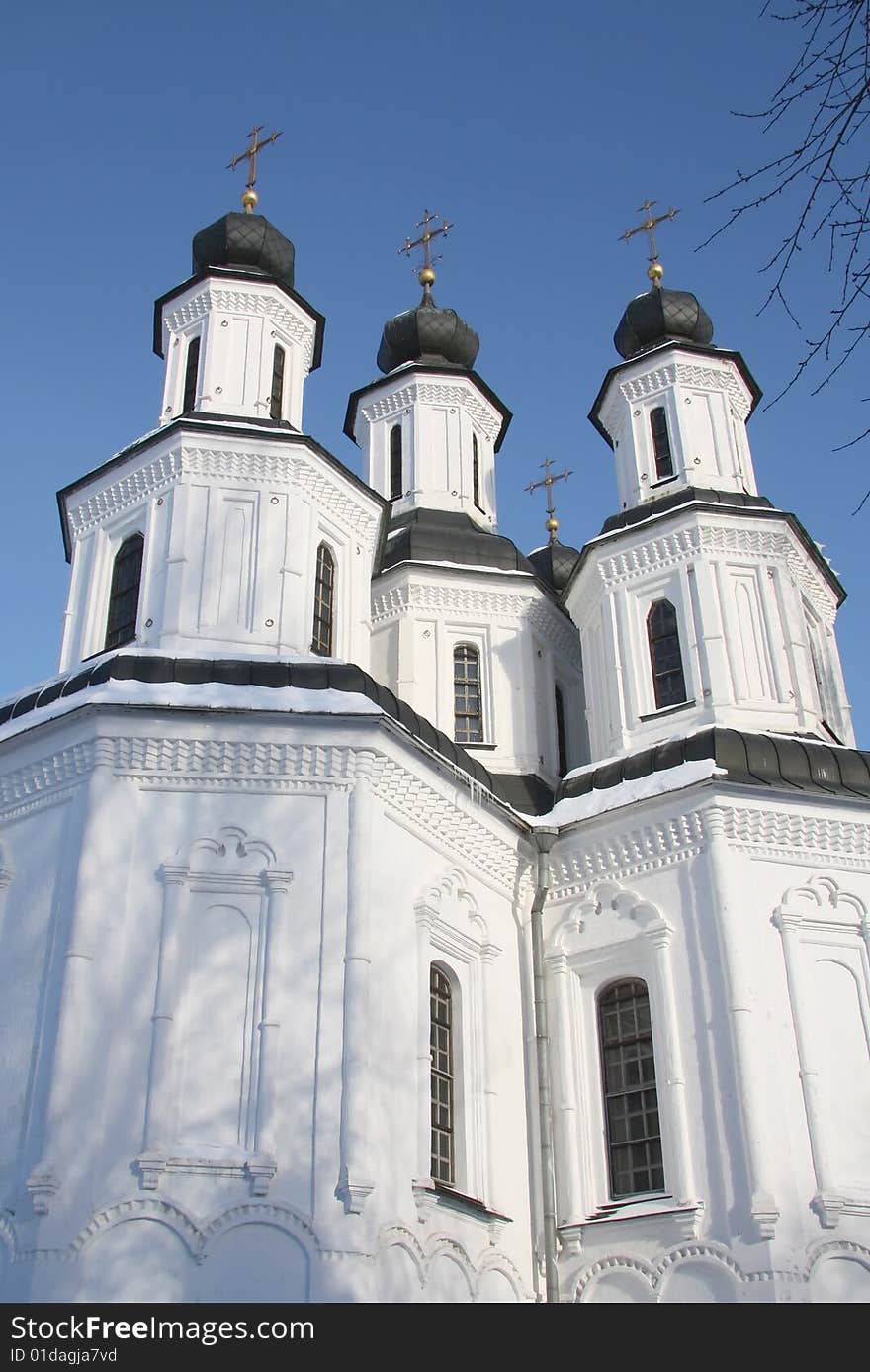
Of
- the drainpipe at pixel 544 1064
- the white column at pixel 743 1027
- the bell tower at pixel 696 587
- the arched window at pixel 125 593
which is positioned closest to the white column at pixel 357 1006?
the drainpipe at pixel 544 1064

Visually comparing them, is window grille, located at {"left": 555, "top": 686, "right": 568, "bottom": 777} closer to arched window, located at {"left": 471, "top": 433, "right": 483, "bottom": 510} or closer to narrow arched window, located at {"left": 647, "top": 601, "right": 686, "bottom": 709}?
narrow arched window, located at {"left": 647, "top": 601, "right": 686, "bottom": 709}

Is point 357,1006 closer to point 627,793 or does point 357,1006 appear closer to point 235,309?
point 627,793

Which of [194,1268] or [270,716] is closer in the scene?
[194,1268]

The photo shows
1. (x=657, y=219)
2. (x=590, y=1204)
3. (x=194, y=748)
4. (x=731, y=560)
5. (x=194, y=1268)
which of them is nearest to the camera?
(x=194, y=1268)

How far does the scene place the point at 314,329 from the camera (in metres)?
16.5

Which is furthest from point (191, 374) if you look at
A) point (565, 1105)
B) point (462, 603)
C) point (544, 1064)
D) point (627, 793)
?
point (565, 1105)

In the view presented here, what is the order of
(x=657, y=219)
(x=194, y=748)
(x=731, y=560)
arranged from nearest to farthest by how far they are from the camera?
(x=194, y=748) → (x=731, y=560) → (x=657, y=219)

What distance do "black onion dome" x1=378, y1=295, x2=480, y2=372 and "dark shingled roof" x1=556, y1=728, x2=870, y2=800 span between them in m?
8.84

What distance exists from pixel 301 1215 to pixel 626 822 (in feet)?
16.4

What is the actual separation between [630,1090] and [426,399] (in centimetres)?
1056
